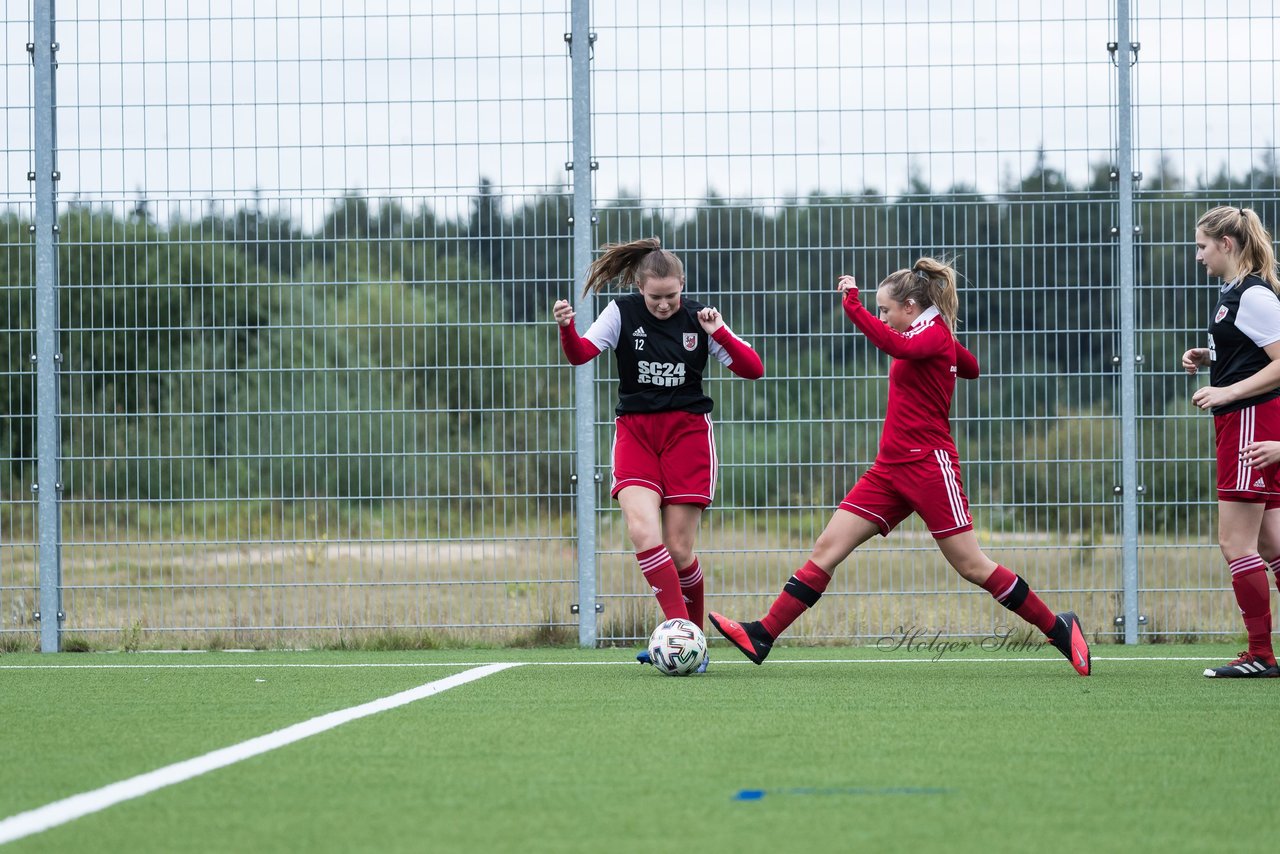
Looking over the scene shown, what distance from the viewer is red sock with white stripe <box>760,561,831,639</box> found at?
6.21 m

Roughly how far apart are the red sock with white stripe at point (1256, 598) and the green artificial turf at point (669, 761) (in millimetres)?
402

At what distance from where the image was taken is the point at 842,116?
26.7 ft

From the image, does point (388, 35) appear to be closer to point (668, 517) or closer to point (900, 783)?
point (668, 517)

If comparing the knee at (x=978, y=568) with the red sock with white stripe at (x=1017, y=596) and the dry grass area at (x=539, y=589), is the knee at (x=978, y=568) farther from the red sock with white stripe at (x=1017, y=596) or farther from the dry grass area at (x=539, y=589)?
the dry grass area at (x=539, y=589)

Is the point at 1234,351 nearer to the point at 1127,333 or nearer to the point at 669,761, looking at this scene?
the point at 1127,333

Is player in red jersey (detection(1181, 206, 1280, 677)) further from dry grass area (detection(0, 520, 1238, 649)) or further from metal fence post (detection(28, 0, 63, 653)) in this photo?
metal fence post (detection(28, 0, 63, 653))

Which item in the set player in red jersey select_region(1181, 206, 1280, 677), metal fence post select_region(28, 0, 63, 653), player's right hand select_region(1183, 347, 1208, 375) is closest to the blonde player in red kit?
player in red jersey select_region(1181, 206, 1280, 677)

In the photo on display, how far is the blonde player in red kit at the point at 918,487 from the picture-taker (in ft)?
20.0

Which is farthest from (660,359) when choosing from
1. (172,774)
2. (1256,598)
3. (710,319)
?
(172,774)

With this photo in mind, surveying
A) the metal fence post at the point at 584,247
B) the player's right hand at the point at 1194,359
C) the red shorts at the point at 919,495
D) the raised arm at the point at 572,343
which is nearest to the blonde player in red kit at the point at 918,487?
the red shorts at the point at 919,495

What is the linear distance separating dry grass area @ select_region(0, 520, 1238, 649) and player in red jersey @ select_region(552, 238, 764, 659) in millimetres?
1703

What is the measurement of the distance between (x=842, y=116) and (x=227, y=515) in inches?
153

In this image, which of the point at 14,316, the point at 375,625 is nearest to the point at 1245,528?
the point at 375,625

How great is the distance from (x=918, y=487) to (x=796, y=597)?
2.15 ft
